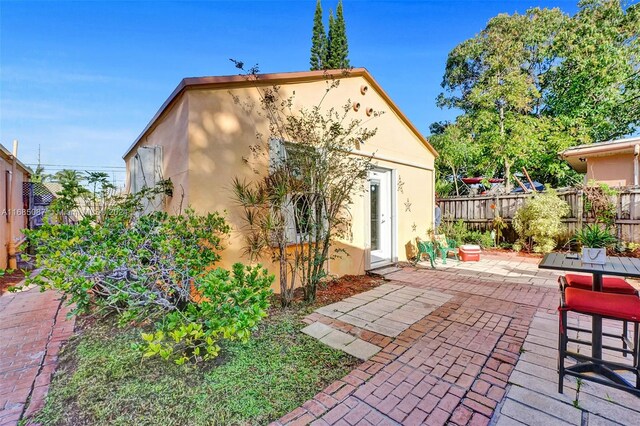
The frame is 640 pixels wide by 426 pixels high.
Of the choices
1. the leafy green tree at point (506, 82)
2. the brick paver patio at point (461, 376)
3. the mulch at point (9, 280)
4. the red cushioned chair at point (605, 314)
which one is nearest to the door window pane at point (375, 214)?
the brick paver patio at point (461, 376)

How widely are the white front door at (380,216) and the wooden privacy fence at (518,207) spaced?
4620 mm

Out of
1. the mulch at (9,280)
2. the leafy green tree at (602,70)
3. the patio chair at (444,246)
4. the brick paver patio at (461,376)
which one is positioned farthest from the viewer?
the leafy green tree at (602,70)

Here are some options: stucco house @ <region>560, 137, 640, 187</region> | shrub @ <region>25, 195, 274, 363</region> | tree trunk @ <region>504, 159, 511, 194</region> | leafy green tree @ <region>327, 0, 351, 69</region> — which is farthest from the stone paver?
leafy green tree @ <region>327, 0, 351, 69</region>

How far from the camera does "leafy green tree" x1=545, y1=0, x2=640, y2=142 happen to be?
12.1 m

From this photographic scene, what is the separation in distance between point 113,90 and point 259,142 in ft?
22.2

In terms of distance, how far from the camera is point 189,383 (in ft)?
7.46

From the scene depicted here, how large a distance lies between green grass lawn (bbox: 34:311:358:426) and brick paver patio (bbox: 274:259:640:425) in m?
0.23

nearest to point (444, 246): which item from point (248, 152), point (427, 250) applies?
point (427, 250)

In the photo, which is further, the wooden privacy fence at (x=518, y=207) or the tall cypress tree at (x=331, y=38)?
the tall cypress tree at (x=331, y=38)

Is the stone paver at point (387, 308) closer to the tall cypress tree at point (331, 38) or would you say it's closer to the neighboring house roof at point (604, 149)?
the neighboring house roof at point (604, 149)

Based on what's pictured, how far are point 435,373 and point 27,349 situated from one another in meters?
4.22

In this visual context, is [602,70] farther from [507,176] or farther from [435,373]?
[435,373]

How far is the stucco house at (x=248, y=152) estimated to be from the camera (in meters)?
3.98

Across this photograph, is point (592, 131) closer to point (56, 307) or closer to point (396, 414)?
point (396, 414)
